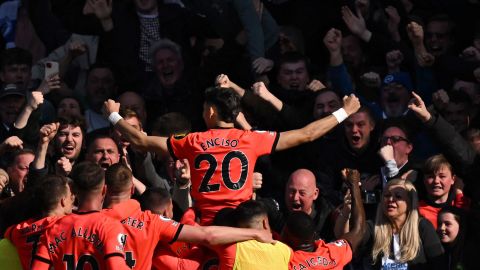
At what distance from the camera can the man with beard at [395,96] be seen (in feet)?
53.8

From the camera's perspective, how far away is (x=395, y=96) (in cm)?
1642

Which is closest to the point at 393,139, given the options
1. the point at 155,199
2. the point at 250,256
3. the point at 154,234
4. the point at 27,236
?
the point at 155,199

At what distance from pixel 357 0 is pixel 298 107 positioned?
215 centimetres

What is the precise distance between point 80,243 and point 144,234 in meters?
0.56

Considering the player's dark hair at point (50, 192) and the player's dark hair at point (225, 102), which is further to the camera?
the player's dark hair at point (225, 102)

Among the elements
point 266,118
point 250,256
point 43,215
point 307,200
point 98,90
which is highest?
point 98,90

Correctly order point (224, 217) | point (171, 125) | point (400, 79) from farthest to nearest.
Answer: point (400, 79) → point (171, 125) → point (224, 217)

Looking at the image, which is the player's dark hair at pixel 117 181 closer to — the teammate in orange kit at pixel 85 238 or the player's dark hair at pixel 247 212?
the teammate in orange kit at pixel 85 238

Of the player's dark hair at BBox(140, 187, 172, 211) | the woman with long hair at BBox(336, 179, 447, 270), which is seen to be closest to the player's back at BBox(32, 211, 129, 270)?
the player's dark hair at BBox(140, 187, 172, 211)

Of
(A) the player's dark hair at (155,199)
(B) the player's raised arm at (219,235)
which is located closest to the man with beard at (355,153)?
(A) the player's dark hair at (155,199)

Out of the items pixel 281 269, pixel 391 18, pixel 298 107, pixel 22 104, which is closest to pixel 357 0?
pixel 391 18

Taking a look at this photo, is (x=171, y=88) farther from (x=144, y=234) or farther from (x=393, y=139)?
(x=144, y=234)

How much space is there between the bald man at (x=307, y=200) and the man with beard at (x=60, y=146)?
222cm

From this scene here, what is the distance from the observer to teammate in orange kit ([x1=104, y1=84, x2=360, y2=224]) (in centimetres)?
1291
